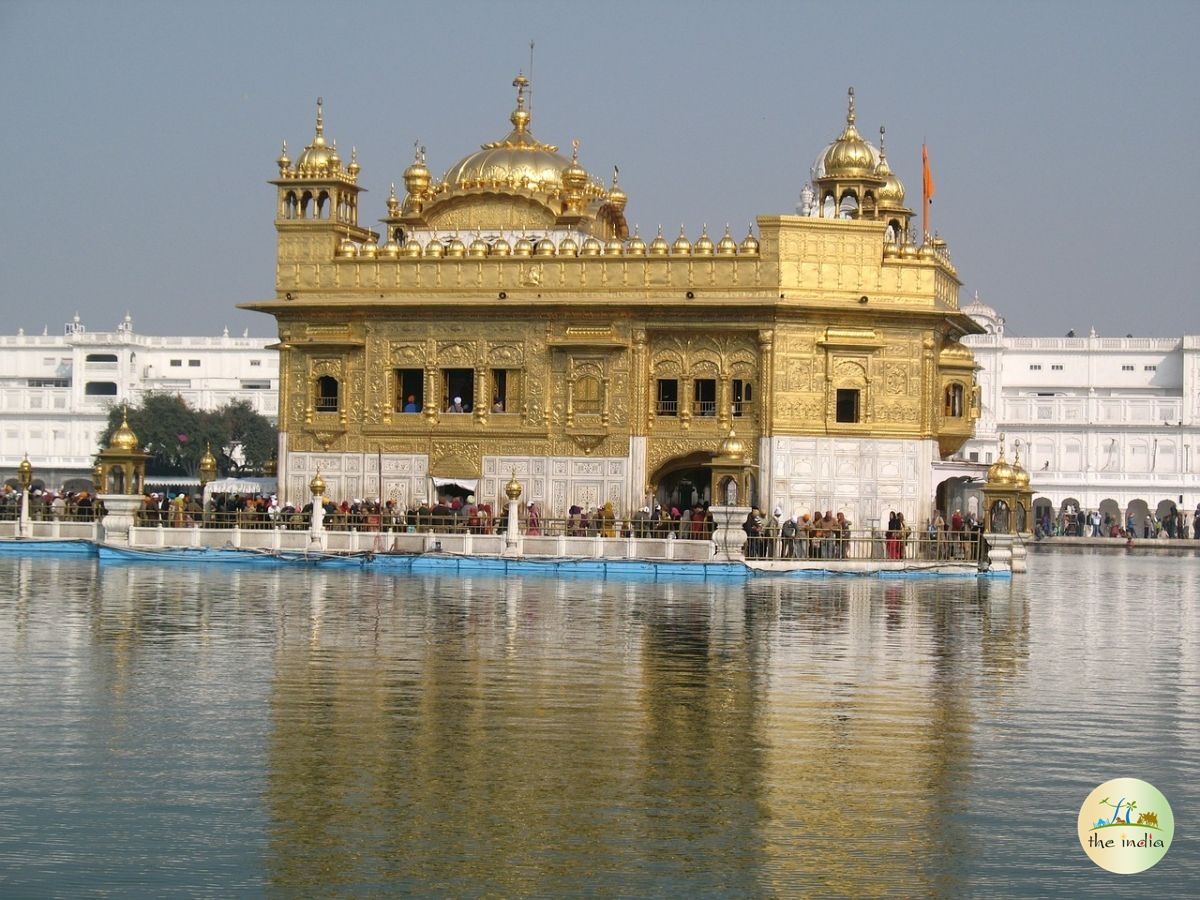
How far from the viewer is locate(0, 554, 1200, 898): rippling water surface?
1010 cm

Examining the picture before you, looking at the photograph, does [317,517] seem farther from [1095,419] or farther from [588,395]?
[1095,419]

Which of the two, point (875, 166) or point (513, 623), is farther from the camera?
point (875, 166)

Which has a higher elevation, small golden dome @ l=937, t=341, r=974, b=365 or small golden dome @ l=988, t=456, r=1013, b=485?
small golden dome @ l=937, t=341, r=974, b=365

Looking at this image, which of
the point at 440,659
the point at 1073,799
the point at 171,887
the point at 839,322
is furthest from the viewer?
the point at 839,322

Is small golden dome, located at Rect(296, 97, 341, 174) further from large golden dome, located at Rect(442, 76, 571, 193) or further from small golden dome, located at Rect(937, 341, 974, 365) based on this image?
small golden dome, located at Rect(937, 341, 974, 365)

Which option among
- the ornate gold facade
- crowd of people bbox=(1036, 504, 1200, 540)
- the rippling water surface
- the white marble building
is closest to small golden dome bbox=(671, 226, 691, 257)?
the ornate gold facade

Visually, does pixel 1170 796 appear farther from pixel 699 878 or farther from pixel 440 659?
pixel 440 659

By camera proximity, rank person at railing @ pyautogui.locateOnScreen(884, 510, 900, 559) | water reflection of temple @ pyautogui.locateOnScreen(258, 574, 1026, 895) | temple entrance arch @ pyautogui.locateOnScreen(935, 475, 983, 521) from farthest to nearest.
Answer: temple entrance arch @ pyautogui.locateOnScreen(935, 475, 983, 521)
person at railing @ pyautogui.locateOnScreen(884, 510, 900, 559)
water reflection of temple @ pyautogui.locateOnScreen(258, 574, 1026, 895)

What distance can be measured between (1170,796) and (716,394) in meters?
24.1

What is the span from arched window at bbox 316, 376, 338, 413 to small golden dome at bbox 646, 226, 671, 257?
6721mm

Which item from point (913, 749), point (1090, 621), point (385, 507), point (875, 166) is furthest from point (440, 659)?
point (875, 166)

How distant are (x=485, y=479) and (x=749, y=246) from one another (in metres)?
6.57

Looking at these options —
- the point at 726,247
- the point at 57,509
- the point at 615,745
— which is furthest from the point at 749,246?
the point at 615,745

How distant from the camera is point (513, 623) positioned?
21.7 meters
